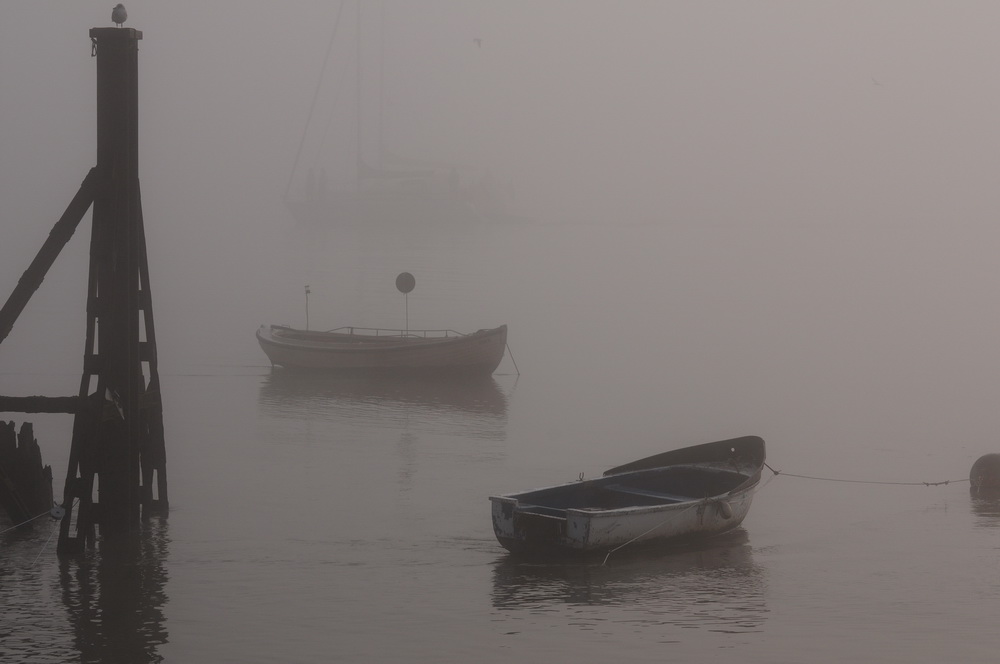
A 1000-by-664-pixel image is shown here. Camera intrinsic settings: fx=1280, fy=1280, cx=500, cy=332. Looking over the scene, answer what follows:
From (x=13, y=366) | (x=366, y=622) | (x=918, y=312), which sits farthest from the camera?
(x=918, y=312)

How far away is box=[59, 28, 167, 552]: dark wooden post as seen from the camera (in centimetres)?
1750

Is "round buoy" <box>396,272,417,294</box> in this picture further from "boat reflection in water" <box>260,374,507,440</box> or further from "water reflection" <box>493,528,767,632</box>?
"water reflection" <box>493,528,767,632</box>

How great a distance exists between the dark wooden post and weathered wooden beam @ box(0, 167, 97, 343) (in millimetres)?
193

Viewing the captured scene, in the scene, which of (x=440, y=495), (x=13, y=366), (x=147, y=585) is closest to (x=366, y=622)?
(x=147, y=585)

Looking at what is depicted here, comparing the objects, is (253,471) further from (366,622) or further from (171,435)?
(366,622)

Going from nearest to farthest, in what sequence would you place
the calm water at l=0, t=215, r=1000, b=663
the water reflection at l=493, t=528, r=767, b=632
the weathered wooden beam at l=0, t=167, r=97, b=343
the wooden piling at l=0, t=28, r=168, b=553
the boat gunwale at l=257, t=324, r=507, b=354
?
the calm water at l=0, t=215, r=1000, b=663
the water reflection at l=493, t=528, r=767, b=632
the weathered wooden beam at l=0, t=167, r=97, b=343
the wooden piling at l=0, t=28, r=168, b=553
the boat gunwale at l=257, t=324, r=507, b=354

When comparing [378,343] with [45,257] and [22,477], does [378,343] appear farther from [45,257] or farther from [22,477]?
[45,257]

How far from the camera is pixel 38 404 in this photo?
16.9m

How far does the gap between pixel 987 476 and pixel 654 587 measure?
1062 centimetres

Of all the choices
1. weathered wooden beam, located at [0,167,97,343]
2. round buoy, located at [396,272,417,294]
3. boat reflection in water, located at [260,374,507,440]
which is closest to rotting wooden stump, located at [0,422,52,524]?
weathered wooden beam, located at [0,167,97,343]

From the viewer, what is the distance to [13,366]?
146 ft

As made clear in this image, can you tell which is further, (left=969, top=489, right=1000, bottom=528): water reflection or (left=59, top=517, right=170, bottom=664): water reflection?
(left=969, top=489, right=1000, bottom=528): water reflection

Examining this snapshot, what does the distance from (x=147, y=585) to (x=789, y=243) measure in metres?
176

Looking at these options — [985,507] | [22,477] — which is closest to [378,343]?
[22,477]
